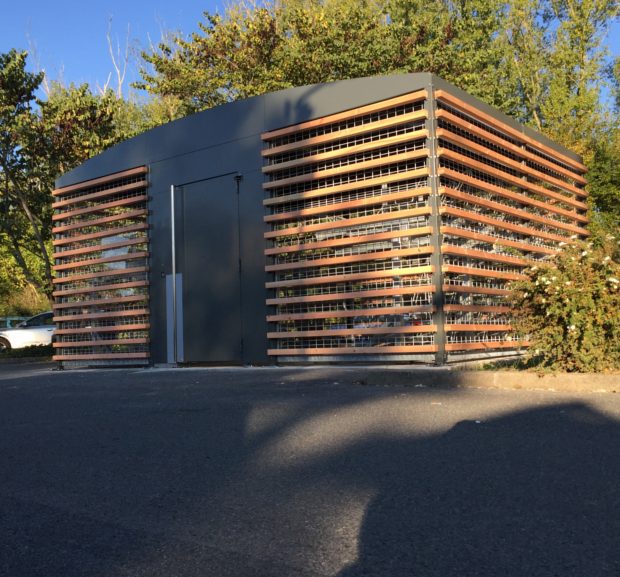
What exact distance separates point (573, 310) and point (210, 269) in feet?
24.9

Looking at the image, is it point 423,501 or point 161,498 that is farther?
point 161,498

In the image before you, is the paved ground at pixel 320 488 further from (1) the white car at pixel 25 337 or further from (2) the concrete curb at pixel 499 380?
(1) the white car at pixel 25 337

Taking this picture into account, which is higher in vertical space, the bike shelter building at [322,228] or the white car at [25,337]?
the bike shelter building at [322,228]

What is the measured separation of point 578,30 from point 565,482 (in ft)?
86.9

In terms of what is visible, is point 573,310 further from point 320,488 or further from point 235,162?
point 235,162

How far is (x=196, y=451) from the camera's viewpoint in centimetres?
476

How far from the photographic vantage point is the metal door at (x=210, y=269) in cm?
1277

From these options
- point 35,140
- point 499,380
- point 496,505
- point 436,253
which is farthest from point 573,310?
point 35,140

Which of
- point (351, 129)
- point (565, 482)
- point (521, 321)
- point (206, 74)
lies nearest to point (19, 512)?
point (565, 482)

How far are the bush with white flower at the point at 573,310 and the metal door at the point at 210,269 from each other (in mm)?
6162

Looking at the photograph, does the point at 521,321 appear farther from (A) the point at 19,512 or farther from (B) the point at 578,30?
(B) the point at 578,30

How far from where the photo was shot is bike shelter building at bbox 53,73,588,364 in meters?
10.8

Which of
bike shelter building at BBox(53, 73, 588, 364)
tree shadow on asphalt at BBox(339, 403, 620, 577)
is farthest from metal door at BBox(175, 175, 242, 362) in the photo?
tree shadow on asphalt at BBox(339, 403, 620, 577)

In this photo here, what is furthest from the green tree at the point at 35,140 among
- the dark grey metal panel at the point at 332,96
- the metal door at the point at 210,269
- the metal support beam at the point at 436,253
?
the metal support beam at the point at 436,253
